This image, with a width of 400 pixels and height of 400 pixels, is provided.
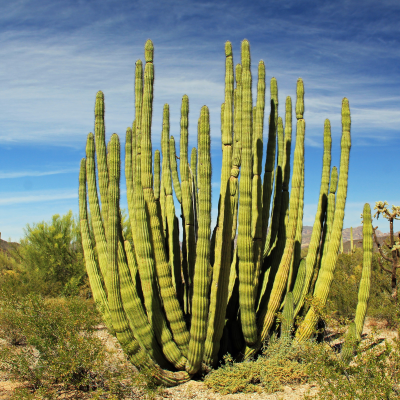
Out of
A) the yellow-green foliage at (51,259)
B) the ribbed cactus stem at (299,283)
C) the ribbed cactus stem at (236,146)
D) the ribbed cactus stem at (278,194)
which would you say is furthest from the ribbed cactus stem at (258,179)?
the yellow-green foliage at (51,259)

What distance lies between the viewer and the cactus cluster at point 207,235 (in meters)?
5.65

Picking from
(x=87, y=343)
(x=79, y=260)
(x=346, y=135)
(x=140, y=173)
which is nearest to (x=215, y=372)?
(x=87, y=343)

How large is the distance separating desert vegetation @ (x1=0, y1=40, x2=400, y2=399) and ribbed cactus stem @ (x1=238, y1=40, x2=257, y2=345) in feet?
0.06

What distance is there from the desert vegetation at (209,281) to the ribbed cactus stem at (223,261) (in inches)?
0.8

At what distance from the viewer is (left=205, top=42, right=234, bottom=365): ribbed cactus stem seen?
5.58 metres

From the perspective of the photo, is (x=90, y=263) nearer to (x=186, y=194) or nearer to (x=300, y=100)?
(x=186, y=194)

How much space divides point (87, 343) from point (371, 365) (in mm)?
3950

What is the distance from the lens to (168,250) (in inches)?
297

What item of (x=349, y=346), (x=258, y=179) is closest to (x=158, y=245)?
(x=258, y=179)

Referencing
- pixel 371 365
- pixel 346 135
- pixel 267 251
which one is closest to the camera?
pixel 371 365

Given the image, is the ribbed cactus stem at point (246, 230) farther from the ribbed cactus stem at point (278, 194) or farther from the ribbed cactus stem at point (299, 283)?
the ribbed cactus stem at point (278, 194)

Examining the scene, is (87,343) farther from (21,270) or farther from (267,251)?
(21,270)

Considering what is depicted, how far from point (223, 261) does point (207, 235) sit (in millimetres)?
574

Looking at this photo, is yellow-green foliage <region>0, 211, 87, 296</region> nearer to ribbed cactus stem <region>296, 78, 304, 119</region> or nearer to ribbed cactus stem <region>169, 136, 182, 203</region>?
ribbed cactus stem <region>169, 136, 182, 203</region>
